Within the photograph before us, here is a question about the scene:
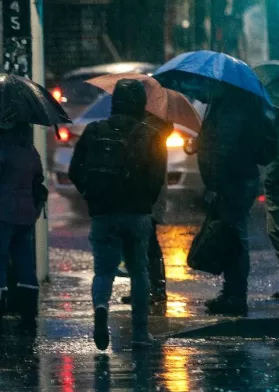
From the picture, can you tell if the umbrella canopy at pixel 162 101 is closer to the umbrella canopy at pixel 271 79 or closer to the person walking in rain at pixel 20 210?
the umbrella canopy at pixel 271 79

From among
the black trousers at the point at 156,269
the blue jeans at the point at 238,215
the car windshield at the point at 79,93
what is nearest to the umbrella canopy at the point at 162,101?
the blue jeans at the point at 238,215

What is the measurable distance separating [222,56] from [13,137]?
→ 1.80 metres

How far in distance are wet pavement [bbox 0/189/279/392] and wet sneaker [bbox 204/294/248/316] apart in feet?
0.30

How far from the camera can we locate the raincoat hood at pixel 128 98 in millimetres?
8688

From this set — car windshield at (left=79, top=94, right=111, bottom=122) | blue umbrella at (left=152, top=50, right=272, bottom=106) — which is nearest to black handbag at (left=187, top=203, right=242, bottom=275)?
blue umbrella at (left=152, top=50, right=272, bottom=106)

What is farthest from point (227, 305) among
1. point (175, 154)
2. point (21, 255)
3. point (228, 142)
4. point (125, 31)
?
point (125, 31)

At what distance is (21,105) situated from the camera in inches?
355

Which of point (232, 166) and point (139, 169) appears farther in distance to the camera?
point (232, 166)

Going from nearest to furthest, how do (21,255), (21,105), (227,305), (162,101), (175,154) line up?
1. (21,105)
2. (21,255)
3. (227,305)
4. (162,101)
5. (175,154)

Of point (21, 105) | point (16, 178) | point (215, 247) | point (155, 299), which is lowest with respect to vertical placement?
point (155, 299)

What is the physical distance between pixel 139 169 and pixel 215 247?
161cm

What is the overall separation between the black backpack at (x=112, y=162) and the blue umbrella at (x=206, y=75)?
1363 mm

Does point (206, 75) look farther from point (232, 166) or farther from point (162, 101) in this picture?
point (232, 166)

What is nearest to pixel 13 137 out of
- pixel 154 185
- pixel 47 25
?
pixel 154 185
